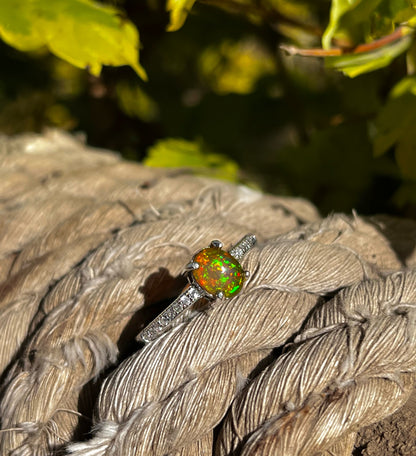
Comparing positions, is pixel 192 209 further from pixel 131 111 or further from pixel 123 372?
pixel 131 111

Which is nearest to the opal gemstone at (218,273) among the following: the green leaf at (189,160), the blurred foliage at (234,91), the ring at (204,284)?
the ring at (204,284)

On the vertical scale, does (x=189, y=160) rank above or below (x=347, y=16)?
below

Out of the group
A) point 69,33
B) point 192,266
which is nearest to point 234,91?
point 69,33

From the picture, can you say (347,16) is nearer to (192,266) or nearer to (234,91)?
(192,266)

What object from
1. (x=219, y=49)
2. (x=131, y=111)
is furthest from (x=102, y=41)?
(x=219, y=49)

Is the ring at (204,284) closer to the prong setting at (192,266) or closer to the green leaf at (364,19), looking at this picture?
the prong setting at (192,266)

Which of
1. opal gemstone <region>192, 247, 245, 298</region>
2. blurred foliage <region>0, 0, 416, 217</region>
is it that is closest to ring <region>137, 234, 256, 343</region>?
opal gemstone <region>192, 247, 245, 298</region>

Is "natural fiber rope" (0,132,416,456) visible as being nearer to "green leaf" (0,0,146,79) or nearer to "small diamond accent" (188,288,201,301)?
"small diamond accent" (188,288,201,301)
